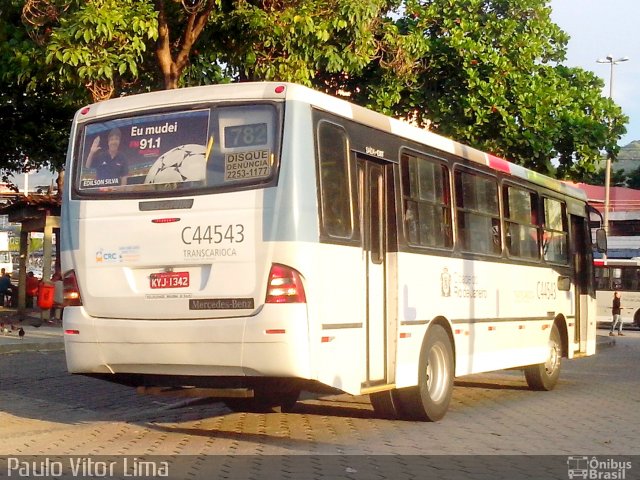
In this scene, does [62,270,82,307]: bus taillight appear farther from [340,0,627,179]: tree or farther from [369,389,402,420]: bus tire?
[340,0,627,179]: tree

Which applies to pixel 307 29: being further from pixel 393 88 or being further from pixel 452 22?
pixel 452 22

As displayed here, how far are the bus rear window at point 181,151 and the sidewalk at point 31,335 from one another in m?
11.1

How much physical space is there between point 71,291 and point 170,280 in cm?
111

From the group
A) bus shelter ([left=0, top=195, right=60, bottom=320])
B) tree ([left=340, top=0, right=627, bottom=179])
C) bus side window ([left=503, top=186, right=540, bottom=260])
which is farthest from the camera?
bus shelter ([left=0, top=195, right=60, bottom=320])

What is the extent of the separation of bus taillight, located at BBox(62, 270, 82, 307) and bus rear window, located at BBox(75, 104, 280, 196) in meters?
0.78

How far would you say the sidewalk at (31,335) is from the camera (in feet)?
68.3

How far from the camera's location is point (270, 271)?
8992 millimetres

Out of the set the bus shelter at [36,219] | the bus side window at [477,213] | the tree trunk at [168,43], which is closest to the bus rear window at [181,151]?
the bus side window at [477,213]

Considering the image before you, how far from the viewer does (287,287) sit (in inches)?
352

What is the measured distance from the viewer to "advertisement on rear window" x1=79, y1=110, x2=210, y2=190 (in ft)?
31.2

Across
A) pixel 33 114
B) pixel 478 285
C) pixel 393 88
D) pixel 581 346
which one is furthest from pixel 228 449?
pixel 33 114

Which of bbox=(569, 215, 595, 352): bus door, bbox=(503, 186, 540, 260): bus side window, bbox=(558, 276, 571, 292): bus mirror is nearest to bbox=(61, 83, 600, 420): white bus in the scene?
bbox=(503, 186, 540, 260): bus side window

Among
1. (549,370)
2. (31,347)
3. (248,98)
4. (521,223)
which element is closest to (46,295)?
(31,347)

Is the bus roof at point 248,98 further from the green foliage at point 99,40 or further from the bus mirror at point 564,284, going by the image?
the bus mirror at point 564,284
